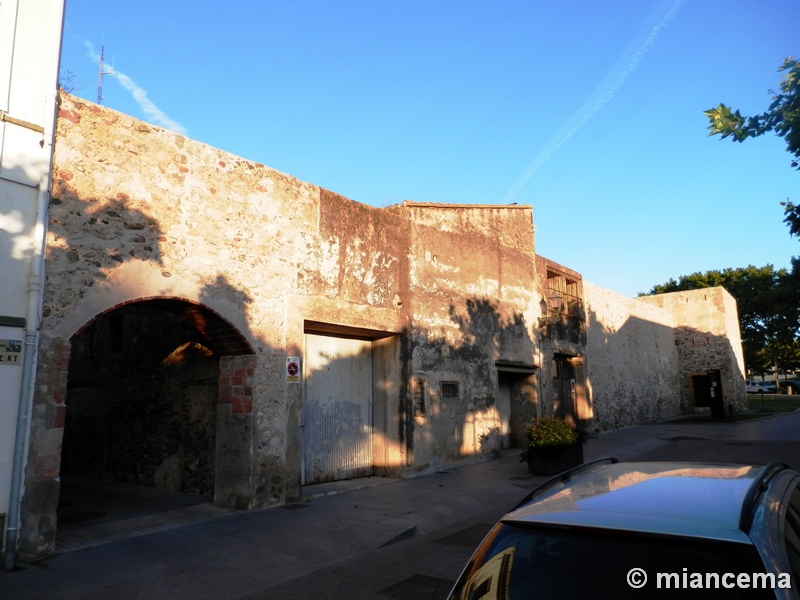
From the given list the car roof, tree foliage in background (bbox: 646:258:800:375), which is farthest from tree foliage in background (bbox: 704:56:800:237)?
tree foliage in background (bbox: 646:258:800:375)

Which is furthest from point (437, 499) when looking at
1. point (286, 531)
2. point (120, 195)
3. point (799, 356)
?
point (799, 356)

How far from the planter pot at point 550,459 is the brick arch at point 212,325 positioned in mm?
6193

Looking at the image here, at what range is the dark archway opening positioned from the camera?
8.59 metres

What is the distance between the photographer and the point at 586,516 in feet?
7.34

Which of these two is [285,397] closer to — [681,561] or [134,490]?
[134,490]

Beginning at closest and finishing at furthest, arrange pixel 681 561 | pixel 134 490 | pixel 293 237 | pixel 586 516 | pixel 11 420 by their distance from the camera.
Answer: pixel 681 561 → pixel 586 516 → pixel 11 420 → pixel 293 237 → pixel 134 490

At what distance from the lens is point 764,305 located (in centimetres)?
2642

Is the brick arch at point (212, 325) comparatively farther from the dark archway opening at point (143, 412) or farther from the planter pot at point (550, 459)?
the planter pot at point (550, 459)

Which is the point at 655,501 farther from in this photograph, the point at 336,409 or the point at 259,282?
the point at 336,409

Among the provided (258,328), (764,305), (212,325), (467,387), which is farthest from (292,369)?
(764,305)

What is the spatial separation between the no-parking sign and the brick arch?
0.69 meters

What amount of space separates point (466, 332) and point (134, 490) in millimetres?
7493

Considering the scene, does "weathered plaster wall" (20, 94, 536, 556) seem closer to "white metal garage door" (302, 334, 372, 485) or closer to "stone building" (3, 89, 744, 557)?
"stone building" (3, 89, 744, 557)

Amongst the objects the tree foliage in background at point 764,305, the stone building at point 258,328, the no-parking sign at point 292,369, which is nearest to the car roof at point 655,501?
the stone building at point 258,328
